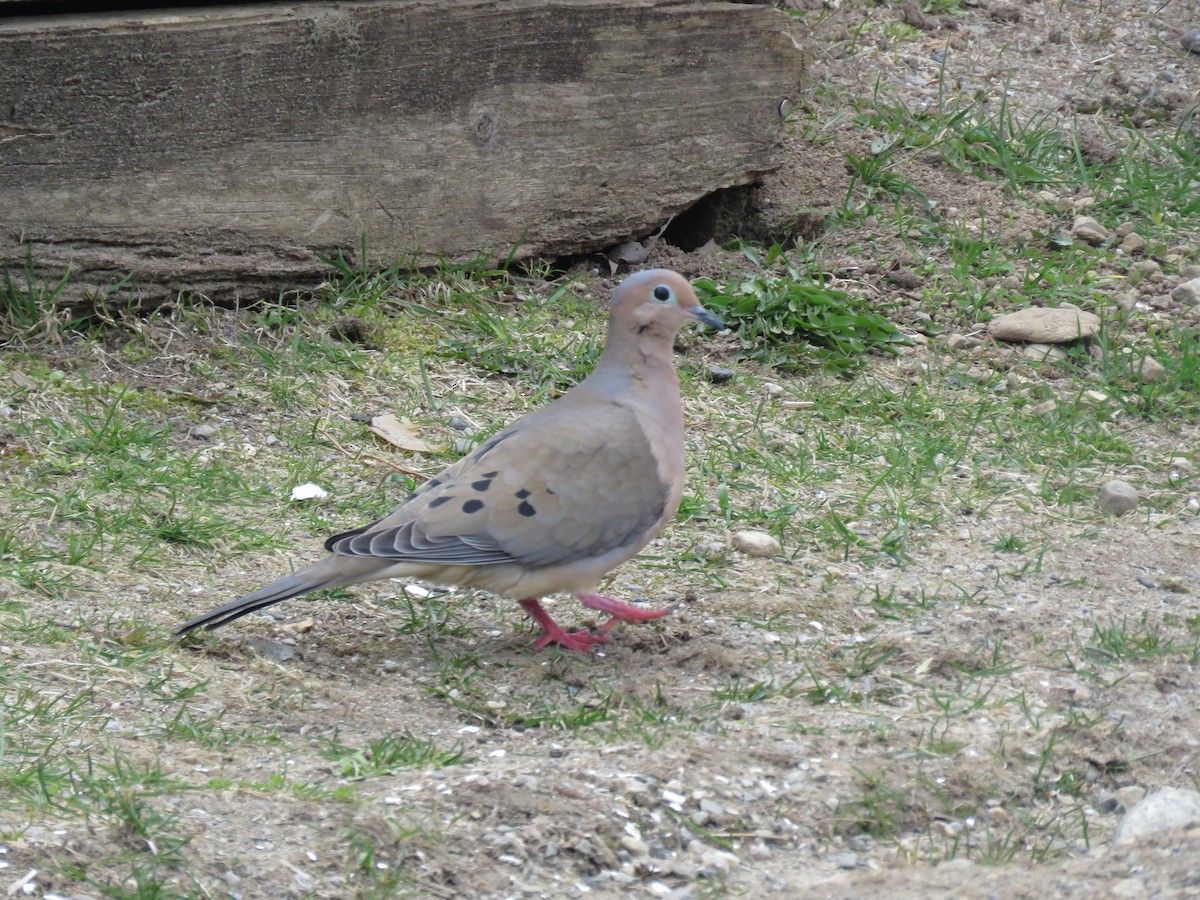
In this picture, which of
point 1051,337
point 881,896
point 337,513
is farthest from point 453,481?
point 1051,337

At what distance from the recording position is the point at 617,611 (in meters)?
3.69

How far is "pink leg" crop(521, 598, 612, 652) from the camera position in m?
3.65

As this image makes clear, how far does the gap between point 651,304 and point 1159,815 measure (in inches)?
69.2

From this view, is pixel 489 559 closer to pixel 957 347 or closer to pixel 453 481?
pixel 453 481

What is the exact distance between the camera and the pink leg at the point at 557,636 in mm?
3648

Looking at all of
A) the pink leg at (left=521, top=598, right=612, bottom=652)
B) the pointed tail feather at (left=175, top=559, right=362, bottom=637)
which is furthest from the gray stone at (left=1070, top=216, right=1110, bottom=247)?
the pointed tail feather at (left=175, top=559, right=362, bottom=637)

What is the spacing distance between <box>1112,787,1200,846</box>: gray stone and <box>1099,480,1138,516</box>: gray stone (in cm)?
173

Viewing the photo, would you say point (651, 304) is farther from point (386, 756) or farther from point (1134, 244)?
point (1134, 244)

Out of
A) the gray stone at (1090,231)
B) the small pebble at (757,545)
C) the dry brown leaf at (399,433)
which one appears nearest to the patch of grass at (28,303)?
the dry brown leaf at (399,433)

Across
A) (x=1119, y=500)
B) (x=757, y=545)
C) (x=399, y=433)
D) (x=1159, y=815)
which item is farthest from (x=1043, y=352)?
(x=1159, y=815)

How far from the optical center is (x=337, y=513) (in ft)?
14.2

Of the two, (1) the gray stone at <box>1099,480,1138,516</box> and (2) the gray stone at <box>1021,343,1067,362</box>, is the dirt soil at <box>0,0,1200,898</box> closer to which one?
(1) the gray stone at <box>1099,480,1138,516</box>

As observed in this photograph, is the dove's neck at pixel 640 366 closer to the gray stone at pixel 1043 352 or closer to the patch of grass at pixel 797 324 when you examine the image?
the patch of grass at pixel 797 324

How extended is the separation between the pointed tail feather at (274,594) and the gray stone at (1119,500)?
93.1 inches
